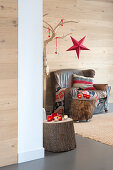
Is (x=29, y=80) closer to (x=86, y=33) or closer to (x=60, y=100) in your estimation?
(x=60, y=100)

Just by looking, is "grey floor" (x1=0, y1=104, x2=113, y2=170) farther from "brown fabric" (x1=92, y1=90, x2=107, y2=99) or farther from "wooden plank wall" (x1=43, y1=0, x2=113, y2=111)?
"wooden plank wall" (x1=43, y1=0, x2=113, y2=111)

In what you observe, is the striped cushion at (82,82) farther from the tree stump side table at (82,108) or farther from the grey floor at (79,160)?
the grey floor at (79,160)

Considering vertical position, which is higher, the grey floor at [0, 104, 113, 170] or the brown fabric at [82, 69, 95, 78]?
the brown fabric at [82, 69, 95, 78]

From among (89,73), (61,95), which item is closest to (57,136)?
(61,95)

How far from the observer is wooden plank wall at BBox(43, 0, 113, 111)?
6691 millimetres

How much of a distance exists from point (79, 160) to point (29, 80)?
1.03 metres

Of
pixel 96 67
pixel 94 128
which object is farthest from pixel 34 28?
pixel 96 67

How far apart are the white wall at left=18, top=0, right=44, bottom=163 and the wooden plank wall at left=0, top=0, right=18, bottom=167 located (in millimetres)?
58

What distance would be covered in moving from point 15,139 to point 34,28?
119 centimetres

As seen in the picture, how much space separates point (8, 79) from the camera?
10.5ft

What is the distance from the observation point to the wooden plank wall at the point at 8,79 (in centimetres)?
316

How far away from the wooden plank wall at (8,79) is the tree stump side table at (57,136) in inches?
21.7

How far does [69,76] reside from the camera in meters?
6.63

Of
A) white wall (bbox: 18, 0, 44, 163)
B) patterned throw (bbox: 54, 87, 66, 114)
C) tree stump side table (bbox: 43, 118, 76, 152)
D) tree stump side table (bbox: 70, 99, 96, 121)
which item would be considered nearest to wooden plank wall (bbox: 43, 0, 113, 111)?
patterned throw (bbox: 54, 87, 66, 114)
